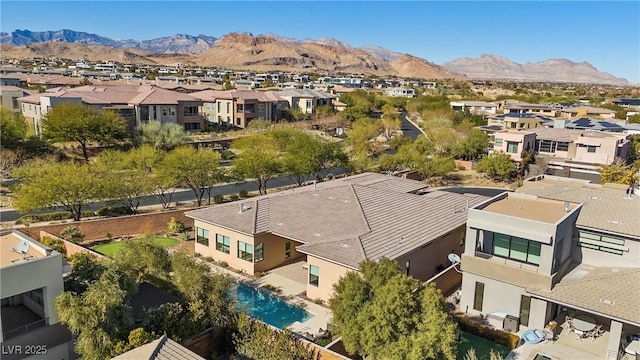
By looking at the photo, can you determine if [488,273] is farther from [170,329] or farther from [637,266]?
[170,329]

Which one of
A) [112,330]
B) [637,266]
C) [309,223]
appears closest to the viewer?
[112,330]

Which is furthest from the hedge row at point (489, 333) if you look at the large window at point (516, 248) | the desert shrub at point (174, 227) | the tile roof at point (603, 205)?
the desert shrub at point (174, 227)

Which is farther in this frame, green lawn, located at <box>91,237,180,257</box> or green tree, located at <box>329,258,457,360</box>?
green lawn, located at <box>91,237,180,257</box>

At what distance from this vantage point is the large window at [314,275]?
26.6m

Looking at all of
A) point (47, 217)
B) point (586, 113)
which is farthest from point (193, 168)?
point (586, 113)

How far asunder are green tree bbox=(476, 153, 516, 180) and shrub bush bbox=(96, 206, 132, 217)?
42.0 metres

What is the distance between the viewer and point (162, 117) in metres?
76.1

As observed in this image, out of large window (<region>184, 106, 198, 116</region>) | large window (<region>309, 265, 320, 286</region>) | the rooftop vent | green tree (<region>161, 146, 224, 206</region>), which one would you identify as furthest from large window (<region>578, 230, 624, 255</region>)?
large window (<region>184, 106, 198, 116</region>)

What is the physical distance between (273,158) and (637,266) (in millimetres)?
34604

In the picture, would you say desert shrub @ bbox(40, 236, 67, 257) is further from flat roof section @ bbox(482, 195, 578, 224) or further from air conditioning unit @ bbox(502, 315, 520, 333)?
air conditioning unit @ bbox(502, 315, 520, 333)

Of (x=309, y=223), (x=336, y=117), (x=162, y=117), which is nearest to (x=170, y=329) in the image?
(x=309, y=223)

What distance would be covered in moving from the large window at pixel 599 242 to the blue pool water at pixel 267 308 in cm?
1508

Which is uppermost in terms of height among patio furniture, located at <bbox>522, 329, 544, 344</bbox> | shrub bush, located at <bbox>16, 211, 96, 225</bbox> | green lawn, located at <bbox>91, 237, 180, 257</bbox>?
patio furniture, located at <bbox>522, 329, 544, 344</bbox>

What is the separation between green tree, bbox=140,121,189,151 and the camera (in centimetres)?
6550
